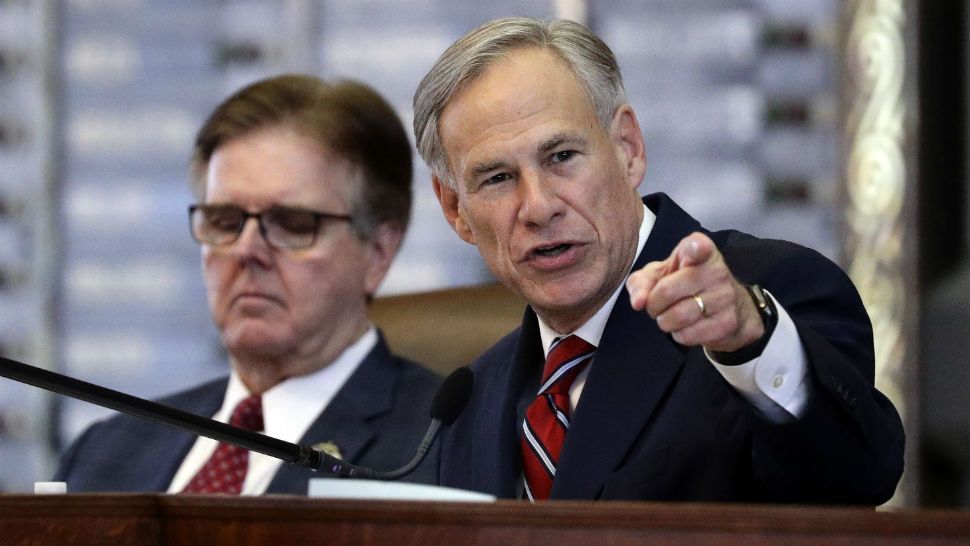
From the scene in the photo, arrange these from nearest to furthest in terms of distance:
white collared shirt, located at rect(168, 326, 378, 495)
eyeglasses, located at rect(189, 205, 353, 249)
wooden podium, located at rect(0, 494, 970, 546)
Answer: wooden podium, located at rect(0, 494, 970, 546) < white collared shirt, located at rect(168, 326, 378, 495) < eyeglasses, located at rect(189, 205, 353, 249)

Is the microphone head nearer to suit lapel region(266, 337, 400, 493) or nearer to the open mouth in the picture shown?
the open mouth

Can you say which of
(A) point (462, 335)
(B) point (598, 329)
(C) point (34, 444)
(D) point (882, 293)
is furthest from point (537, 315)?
(C) point (34, 444)

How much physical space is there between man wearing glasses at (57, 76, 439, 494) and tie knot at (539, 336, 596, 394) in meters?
0.77

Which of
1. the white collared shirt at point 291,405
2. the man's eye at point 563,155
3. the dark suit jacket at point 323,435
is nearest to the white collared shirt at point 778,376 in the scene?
the man's eye at point 563,155

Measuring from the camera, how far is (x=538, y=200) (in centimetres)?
185

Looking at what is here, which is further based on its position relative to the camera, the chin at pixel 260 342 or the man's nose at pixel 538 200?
the chin at pixel 260 342

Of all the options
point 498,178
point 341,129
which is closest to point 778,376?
point 498,178

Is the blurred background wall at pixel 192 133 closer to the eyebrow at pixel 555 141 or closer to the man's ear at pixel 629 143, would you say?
the man's ear at pixel 629 143

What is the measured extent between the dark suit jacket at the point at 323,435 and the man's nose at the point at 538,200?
0.67 metres

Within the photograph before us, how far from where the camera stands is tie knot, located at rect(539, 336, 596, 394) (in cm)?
188

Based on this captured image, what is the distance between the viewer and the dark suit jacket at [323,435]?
2.56 meters

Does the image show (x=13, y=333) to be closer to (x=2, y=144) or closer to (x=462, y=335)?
(x=2, y=144)

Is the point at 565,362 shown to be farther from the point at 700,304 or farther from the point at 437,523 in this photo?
the point at 437,523

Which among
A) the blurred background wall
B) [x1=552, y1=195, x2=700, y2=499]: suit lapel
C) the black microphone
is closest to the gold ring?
[x1=552, y1=195, x2=700, y2=499]: suit lapel
